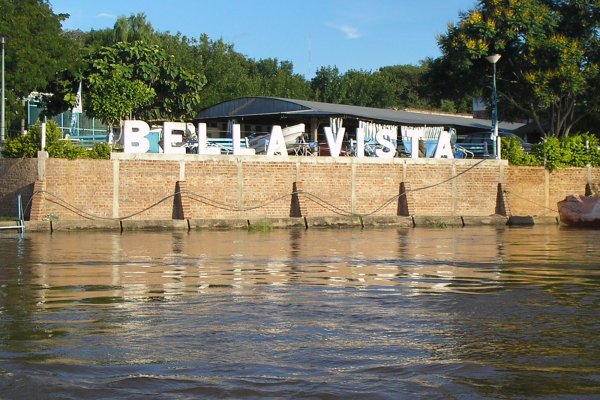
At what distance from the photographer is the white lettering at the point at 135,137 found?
30000 mm

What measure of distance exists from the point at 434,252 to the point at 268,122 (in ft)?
87.0

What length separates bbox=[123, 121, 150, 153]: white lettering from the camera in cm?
3000

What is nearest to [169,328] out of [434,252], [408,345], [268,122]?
[408,345]

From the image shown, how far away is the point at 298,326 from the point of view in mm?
9180

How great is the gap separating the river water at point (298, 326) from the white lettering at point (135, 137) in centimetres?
1253

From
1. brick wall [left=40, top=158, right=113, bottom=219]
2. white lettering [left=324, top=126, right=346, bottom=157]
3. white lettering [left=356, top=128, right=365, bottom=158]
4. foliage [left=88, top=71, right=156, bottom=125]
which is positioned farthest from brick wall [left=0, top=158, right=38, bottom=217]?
white lettering [left=356, top=128, right=365, bottom=158]

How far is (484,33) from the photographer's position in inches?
1438

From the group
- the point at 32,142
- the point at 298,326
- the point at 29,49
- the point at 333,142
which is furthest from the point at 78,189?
the point at 298,326

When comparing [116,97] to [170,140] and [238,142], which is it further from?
[238,142]

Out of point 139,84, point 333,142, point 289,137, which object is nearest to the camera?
point 333,142

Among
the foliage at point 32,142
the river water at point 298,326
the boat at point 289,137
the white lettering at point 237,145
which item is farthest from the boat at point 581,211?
the foliage at point 32,142

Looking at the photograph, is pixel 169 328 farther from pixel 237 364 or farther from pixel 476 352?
pixel 476 352

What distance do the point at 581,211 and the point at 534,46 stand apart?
876 cm

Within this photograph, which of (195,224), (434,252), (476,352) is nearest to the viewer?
(476,352)
